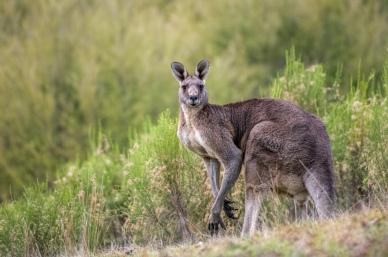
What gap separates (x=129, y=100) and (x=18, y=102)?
287 centimetres

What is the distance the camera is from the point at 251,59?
2641 cm

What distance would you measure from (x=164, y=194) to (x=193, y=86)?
185 centimetres

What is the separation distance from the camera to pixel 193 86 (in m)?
9.00

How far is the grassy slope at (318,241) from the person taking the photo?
652 centimetres

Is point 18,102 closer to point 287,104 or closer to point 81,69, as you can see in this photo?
point 81,69

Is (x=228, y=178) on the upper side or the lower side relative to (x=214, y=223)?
upper

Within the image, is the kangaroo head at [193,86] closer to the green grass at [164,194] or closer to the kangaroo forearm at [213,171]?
the kangaroo forearm at [213,171]

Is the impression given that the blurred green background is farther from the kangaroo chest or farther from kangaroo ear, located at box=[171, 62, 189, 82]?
the kangaroo chest

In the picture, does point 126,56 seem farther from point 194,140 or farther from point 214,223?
point 214,223

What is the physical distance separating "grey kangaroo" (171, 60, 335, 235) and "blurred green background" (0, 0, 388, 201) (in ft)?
38.5

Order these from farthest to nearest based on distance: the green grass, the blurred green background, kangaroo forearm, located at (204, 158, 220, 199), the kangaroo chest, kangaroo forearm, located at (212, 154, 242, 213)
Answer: the blurred green background → the green grass → kangaroo forearm, located at (204, 158, 220, 199) → the kangaroo chest → kangaroo forearm, located at (212, 154, 242, 213)

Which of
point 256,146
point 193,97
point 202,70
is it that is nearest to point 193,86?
point 193,97

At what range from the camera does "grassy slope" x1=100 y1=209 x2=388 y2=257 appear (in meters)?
6.52

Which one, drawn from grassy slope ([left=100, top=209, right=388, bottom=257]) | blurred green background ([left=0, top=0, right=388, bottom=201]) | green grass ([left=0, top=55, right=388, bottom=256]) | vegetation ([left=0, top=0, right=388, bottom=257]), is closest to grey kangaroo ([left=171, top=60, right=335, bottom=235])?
vegetation ([left=0, top=0, right=388, bottom=257])
